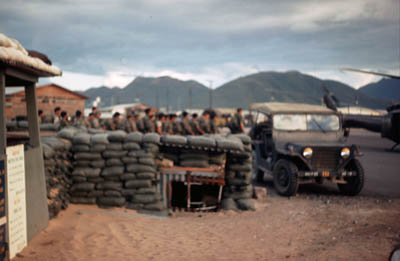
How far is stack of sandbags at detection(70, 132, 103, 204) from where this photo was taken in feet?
23.0

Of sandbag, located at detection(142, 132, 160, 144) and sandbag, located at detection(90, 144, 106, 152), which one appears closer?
sandbag, located at detection(90, 144, 106, 152)

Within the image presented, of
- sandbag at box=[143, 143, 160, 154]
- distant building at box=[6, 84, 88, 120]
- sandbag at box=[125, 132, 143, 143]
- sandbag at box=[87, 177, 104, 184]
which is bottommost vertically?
sandbag at box=[87, 177, 104, 184]

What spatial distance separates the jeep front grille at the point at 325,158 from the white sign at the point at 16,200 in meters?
6.11

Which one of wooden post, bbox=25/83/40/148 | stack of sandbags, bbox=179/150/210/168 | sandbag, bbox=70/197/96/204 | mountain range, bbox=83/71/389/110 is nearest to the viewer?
wooden post, bbox=25/83/40/148

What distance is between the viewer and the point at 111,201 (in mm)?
7031

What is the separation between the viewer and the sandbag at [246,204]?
7375 mm

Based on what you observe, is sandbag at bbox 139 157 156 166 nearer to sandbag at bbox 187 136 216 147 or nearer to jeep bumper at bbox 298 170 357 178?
sandbag at bbox 187 136 216 147

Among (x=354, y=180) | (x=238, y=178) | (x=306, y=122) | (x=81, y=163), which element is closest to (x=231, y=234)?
(x=238, y=178)

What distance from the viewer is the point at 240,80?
192 meters

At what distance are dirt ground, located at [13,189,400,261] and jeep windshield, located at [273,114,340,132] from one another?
89.0 inches

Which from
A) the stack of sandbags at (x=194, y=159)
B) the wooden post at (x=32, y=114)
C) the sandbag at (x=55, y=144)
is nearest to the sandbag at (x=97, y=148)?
the sandbag at (x=55, y=144)

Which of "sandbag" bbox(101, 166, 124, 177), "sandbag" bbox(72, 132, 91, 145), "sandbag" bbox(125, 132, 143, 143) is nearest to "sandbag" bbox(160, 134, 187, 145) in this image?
"sandbag" bbox(125, 132, 143, 143)

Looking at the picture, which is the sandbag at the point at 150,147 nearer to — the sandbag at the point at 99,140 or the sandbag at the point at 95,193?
the sandbag at the point at 99,140

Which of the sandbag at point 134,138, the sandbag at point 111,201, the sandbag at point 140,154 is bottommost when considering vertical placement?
the sandbag at point 111,201
